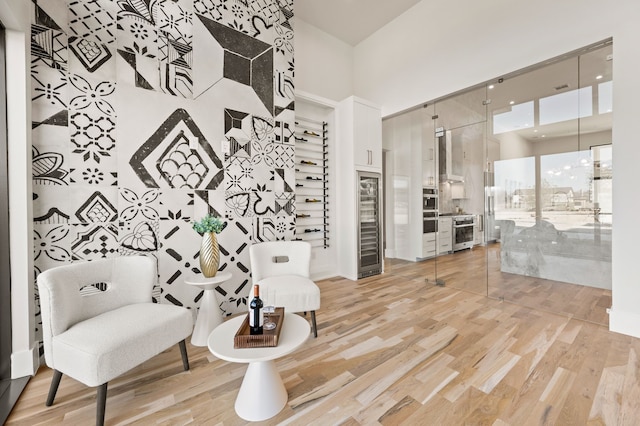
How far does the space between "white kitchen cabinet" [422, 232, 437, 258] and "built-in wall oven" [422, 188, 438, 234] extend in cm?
6

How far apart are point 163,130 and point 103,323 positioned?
172 centimetres

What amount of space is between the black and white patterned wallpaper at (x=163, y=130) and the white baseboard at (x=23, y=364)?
572 mm

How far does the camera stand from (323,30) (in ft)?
15.0

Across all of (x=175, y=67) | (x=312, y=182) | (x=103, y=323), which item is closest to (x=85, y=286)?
(x=103, y=323)

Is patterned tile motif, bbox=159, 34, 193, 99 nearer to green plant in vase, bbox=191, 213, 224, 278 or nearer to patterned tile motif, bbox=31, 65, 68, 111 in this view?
patterned tile motif, bbox=31, 65, 68, 111

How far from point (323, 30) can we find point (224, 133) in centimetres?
303

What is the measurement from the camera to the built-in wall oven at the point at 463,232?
12.0 feet

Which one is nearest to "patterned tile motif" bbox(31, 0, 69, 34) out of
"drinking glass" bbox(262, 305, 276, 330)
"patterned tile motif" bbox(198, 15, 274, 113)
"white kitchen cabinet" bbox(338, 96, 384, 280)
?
"patterned tile motif" bbox(198, 15, 274, 113)

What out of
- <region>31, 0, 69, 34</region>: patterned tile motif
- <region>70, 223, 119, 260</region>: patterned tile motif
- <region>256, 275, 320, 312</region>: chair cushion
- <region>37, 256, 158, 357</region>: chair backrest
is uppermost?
<region>31, 0, 69, 34</region>: patterned tile motif

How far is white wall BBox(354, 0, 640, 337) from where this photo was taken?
7.69 ft

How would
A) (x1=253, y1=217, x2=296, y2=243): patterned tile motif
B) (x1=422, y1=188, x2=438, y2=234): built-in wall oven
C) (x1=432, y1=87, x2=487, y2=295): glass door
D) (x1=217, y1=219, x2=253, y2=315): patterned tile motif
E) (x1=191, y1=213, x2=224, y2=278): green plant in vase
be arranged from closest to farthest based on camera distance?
(x1=191, y1=213, x2=224, y2=278): green plant in vase < (x1=217, y1=219, x2=253, y2=315): patterned tile motif < (x1=253, y1=217, x2=296, y2=243): patterned tile motif < (x1=432, y1=87, x2=487, y2=295): glass door < (x1=422, y1=188, x2=438, y2=234): built-in wall oven

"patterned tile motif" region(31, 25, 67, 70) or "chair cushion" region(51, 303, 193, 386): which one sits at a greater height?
"patterned tile motif" region(31, 25, 67, 70)

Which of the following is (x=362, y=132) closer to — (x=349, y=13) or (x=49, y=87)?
(x=349, y=13)

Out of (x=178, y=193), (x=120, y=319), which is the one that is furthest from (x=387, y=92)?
(x=120, y=319)
